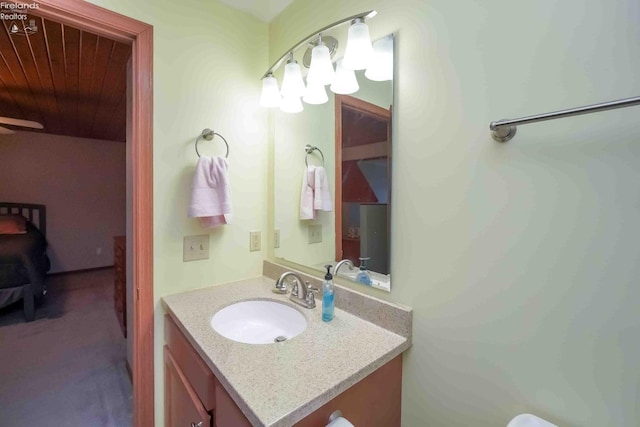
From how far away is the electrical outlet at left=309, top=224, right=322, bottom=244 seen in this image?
1.34 metres

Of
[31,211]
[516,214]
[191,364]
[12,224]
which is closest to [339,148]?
[516,214]

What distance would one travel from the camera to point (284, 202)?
1.49 meters

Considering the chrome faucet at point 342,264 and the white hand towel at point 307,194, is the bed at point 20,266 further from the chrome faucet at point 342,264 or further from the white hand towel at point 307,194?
the chrome faucet at point 342,264

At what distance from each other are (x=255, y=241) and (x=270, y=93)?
803 millimetres

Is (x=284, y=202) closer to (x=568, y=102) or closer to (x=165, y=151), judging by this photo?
(x=165, y=151)

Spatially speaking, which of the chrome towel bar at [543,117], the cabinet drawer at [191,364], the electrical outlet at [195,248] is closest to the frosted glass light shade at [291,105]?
the electrical outlet at [195,248]

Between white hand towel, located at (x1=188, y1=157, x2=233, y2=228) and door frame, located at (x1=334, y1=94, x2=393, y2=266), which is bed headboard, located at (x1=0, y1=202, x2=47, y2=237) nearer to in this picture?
white hand towel, located at (x1=188, y1=157, x2=233, y2=228)

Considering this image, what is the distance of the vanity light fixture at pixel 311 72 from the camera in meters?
0.97

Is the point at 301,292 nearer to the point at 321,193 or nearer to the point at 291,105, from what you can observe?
the point at 321,193

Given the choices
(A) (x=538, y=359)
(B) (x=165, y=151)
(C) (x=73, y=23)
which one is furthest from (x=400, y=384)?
(C) (x=73, y=23)

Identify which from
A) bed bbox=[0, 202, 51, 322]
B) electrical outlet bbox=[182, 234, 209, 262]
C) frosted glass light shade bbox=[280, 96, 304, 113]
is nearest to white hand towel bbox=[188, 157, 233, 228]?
electrical outlet bbox=[182, 234, 209, 262]

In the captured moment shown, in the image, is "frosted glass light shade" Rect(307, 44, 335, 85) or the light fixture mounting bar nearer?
the light fixture mounting bar

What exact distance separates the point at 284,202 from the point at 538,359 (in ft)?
3.87

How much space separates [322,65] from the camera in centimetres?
113
